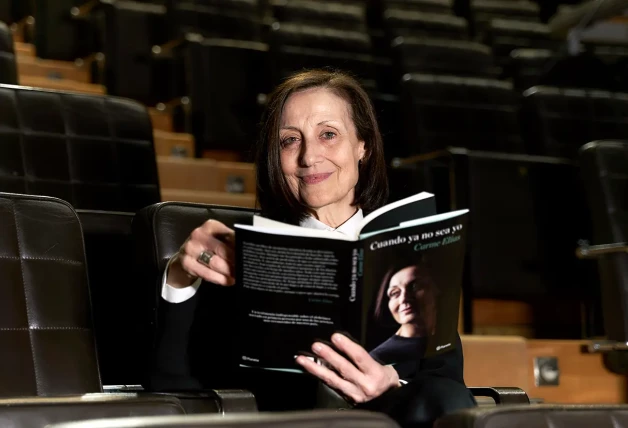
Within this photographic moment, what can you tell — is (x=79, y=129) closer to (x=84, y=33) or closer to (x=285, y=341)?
(x=285, y=341)

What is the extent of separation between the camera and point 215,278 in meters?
0.63

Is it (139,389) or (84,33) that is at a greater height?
(84,33)

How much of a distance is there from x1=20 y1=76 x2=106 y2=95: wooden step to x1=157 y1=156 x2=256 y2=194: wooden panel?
0.24 metres

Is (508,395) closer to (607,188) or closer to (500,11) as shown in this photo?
(607,188)

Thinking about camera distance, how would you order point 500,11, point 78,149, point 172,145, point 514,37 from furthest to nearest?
point 500,11
point 514,37
point 172,145
point 78,149

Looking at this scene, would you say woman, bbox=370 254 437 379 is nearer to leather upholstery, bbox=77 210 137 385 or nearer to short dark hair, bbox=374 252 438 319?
short dark hair, bbox=374 252 438 319

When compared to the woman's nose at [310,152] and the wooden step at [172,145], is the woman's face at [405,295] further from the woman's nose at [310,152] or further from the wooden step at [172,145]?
the wooden step at [172,145]

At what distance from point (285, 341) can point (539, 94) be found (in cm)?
109

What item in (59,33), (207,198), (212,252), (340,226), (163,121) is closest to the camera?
(212,252)

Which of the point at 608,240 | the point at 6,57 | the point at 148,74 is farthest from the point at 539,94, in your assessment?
the point at 6,57

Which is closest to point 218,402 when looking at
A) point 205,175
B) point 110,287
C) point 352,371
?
point 352,371

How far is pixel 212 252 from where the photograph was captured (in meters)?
0.64

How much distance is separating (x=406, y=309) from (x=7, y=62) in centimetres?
85

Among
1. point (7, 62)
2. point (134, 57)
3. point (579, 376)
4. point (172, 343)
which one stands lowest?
point (579, 376)
